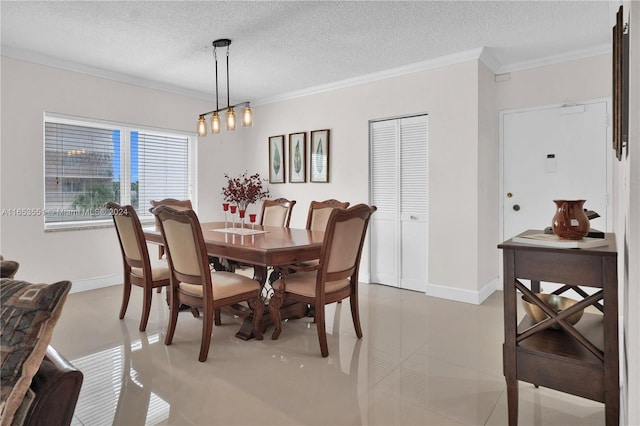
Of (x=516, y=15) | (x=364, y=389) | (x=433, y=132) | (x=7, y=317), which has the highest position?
(x=516, y=15)

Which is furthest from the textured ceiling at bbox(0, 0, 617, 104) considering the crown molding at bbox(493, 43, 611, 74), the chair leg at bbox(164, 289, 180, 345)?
the chair leg at bbox(164, 289, 180, 345)

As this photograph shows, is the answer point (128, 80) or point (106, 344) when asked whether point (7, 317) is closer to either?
point (106, 344)

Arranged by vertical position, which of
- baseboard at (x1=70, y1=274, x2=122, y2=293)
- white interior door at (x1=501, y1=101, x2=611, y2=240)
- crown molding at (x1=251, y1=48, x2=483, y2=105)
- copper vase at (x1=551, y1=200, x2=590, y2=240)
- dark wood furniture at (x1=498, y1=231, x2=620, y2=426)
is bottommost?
baseboard at (x1=70, y1=274, x2=122, y2=293)

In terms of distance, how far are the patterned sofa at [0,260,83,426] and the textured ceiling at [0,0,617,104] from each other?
100 inches

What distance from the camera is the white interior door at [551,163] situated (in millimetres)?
3775

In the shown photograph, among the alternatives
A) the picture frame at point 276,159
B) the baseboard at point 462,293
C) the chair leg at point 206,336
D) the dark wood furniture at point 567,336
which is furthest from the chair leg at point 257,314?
the picture frame at point 276,159

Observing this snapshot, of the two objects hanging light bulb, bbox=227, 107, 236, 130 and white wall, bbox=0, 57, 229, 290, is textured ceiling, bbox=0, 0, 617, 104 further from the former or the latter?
hanging light bulb, bbox=227, 107, 236, 130

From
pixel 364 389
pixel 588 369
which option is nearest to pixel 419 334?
pixel 364 389

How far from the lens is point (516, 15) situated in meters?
3.07

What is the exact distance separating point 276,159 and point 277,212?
56.8 inches

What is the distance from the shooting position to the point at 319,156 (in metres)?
5.10

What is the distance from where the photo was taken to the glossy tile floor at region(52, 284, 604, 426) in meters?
1.93

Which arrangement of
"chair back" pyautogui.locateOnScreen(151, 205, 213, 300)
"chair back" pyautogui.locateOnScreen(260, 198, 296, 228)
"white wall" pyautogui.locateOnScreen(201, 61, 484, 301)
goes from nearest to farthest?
"chair back" pyautogui.locateOnScreen(151, 205, 213, 300) → "white wall" pyautogui.locateOnScreen(201, 61, 484, 301) → "chair back" pyautogui.locateOnScreen(260, 198, 296, 228)

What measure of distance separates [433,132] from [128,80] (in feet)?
11.7
